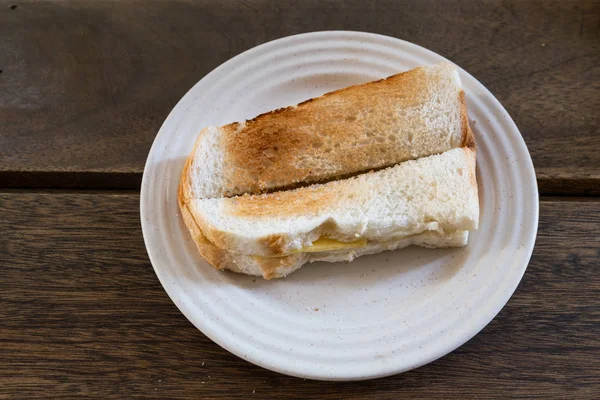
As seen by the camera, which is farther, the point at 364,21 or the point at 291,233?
the point at 364,21

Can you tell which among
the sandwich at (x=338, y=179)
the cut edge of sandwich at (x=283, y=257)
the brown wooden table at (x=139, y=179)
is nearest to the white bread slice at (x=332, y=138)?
the sandwich at (x=338, y=179)

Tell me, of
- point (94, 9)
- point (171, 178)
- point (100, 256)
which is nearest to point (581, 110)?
point (171, 178)

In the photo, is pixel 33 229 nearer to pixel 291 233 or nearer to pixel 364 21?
pixel 291 233

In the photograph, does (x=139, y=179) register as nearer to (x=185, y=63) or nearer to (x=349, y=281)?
(x=185, y=63)

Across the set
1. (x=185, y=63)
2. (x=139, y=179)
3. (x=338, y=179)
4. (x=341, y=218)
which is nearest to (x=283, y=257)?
(x=341, y=218)

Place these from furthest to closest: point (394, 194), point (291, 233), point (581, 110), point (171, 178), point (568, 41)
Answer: point (568, 41), point (581, 110), point (171, 178), point (394, 194), point (291, 233)

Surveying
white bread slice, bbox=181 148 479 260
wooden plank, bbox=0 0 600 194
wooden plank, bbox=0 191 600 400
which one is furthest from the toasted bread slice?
wooden plank, bbox=0 0 600 194

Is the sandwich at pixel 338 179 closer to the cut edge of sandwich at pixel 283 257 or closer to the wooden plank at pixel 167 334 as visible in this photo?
the cut edge of sandwich at pixel 283 257
